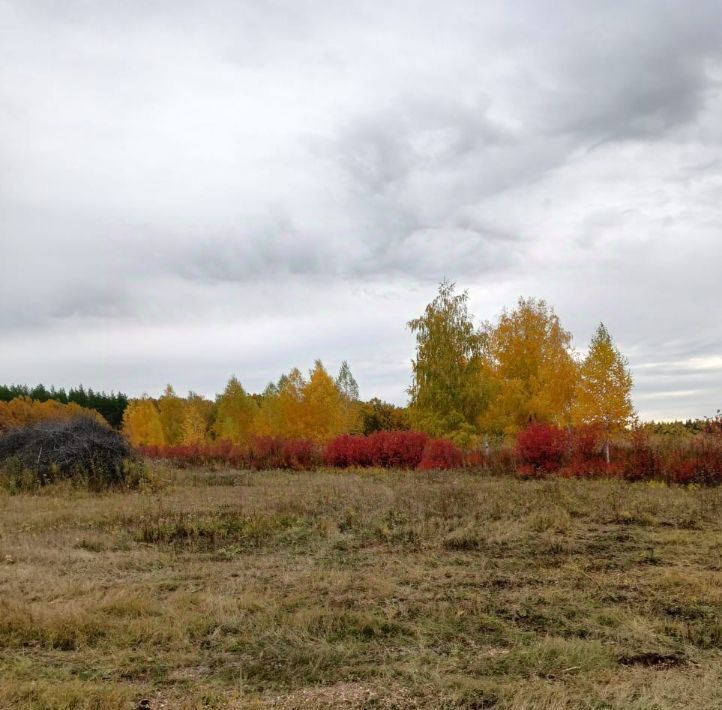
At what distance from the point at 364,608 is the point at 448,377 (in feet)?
66.2

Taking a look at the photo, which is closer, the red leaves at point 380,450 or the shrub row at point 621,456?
the shrub row at point 621,456

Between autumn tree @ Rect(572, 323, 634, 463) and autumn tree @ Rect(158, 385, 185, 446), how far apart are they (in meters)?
41.9

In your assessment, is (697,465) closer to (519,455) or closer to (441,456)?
(519,455)

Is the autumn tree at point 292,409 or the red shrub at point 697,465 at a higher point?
the autumn tree at point 292,409

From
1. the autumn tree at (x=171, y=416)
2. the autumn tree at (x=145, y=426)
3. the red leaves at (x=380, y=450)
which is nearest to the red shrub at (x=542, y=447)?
the red leaves at (x=380, y=450)

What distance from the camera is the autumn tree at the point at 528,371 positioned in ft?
91.5

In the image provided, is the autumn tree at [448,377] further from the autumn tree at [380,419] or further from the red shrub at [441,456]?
the autumn tree at [380,419]

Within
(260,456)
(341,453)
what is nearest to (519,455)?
(341,453)

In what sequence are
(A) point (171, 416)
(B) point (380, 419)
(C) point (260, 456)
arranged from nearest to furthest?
(C) point (260, 456)
(B) point (380, 419)
(A) point (171, 416)

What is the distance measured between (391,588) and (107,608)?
2.94m

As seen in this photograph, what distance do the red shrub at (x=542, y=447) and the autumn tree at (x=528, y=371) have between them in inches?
210

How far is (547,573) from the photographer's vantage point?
7.70m

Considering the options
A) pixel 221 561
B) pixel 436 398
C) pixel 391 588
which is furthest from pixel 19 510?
pixel 436 398

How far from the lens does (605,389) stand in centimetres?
2217
